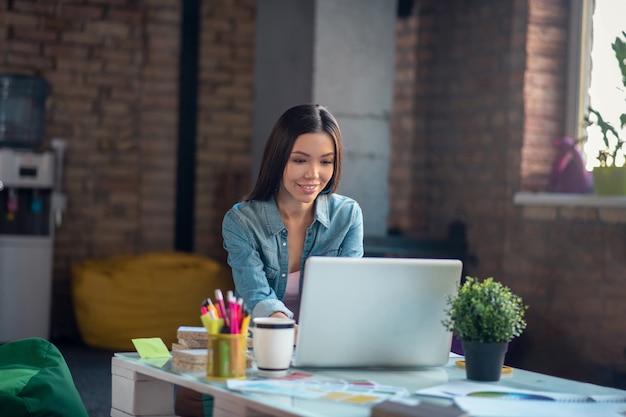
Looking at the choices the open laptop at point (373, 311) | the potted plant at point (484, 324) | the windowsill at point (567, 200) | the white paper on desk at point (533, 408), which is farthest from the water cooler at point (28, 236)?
the white paper on desk at point (533, 408)

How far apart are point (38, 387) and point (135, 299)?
11.2 feet

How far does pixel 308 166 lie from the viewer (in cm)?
258

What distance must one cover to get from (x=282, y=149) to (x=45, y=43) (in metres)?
3.99

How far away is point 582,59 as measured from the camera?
512cm

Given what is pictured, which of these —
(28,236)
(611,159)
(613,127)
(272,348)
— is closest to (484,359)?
(272,348)

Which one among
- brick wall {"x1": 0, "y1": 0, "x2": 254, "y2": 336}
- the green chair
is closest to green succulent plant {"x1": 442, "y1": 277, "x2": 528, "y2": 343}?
A: the green chair

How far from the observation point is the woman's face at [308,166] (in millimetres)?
2580

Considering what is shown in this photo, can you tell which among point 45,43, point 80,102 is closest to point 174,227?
point 80,102

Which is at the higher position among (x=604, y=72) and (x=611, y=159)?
(x=604, y=72)

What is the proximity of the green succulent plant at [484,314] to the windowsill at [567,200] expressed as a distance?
261 cm

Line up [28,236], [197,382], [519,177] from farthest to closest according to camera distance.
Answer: [28,236] < [519,177] < [197,382]

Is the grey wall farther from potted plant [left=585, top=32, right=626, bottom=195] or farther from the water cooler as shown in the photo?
the water cooler

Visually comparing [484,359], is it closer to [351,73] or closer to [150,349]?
[150,349]

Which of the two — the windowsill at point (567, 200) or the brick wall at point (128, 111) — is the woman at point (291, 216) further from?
the brick wall at point (128, 111)
